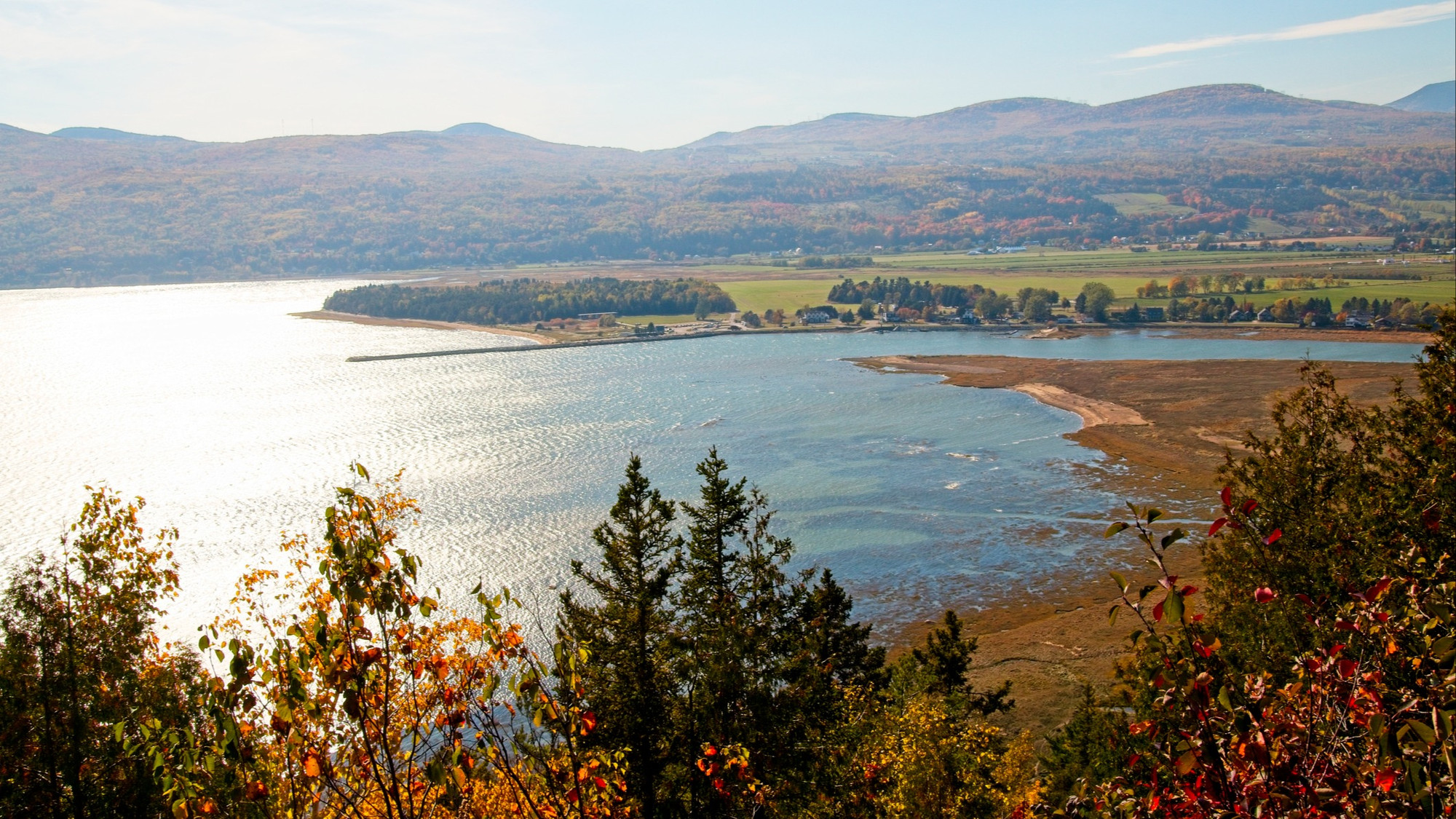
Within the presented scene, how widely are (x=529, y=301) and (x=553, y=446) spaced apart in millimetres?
64055

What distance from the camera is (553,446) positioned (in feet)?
168

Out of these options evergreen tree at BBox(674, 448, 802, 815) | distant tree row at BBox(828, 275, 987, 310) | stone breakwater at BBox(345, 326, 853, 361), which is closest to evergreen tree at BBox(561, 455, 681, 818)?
evergreen tree at BBox(674, 448, 802, 815)

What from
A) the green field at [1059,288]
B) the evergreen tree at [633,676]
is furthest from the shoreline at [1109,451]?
the green field at [1059,288]

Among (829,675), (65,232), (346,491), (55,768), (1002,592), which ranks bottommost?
(1002,592)

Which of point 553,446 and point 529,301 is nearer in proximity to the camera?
point 553,446

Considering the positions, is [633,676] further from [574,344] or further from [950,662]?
[574,344]

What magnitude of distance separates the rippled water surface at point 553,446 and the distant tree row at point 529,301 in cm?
1943

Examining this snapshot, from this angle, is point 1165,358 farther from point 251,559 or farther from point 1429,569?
point 1429,569

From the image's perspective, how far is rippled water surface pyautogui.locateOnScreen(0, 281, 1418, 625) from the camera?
35094mm

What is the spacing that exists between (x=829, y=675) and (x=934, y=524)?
1958cm

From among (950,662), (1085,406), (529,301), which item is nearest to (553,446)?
(1085,406)

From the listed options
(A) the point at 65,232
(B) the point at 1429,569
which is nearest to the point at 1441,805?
(B) the point at 1429,569

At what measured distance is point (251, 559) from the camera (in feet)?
109

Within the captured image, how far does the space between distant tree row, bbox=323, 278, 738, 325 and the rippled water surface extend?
19.4m
